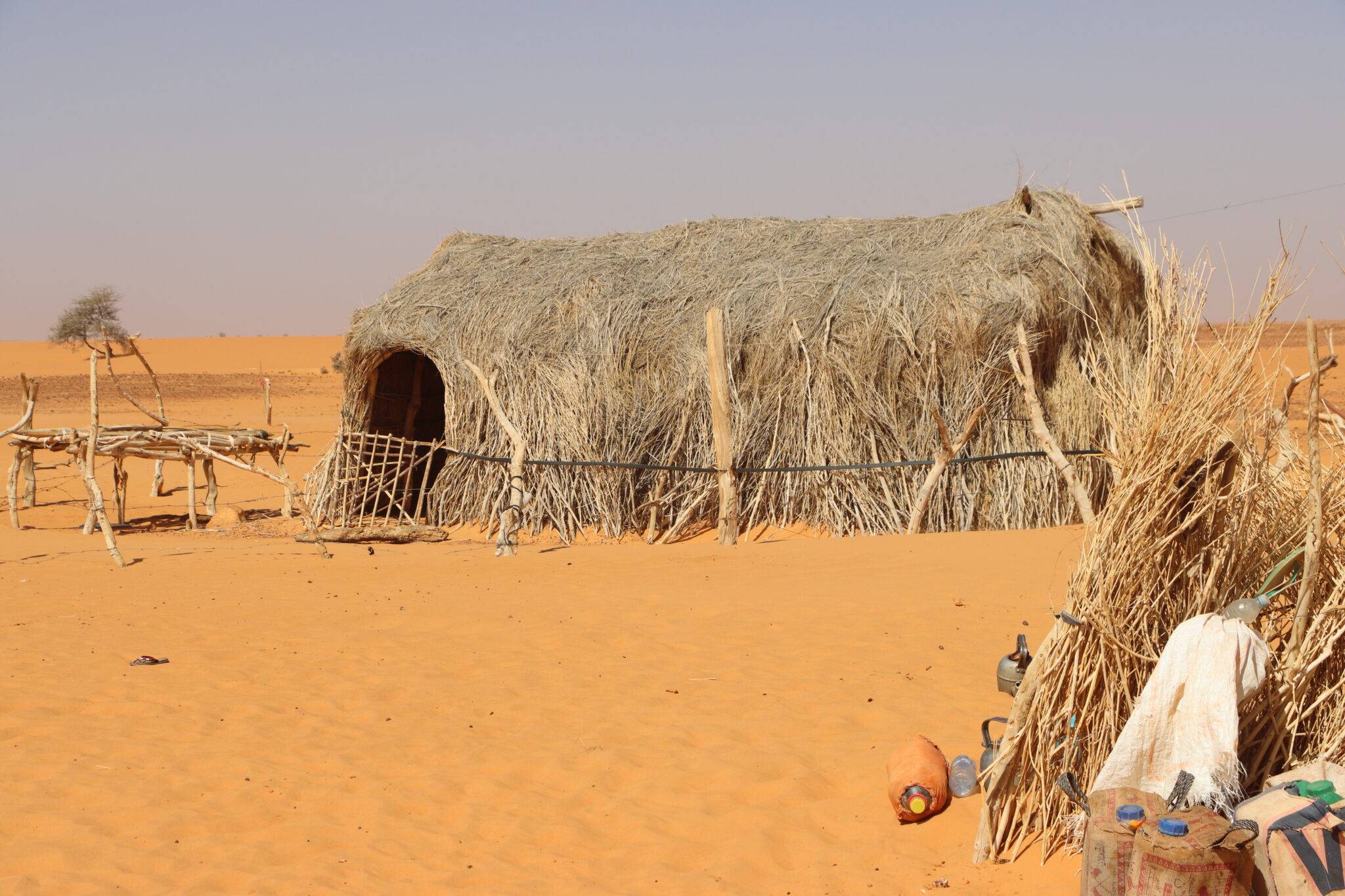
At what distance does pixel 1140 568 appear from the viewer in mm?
3711

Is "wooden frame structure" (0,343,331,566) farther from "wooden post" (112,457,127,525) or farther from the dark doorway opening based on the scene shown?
the dark doorway opening

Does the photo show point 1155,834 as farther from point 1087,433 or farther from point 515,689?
point 1087,433

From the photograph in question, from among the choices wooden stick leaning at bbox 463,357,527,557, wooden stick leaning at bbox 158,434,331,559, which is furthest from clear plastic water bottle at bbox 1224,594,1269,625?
wooden stick leaning at bbox 158,434,331,559

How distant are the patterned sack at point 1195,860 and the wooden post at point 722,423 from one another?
745cm

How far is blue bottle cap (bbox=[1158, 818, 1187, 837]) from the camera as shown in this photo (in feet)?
10.2

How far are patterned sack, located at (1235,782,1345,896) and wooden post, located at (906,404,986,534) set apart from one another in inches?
274

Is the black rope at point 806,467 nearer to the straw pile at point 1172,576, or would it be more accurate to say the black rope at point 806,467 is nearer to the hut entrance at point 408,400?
the hut entrance at point 408,400

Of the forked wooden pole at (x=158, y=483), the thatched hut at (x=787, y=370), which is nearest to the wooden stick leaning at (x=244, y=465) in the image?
the thatched hut at (x=787, y=370)

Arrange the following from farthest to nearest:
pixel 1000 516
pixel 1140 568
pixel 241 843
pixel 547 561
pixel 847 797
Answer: pixel 1000 516
pixel 547 561
pixel 847 797
pixel 241 843
pixel 1140 568

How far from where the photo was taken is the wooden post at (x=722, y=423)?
34.3 ft

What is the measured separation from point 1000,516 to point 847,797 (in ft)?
22.7

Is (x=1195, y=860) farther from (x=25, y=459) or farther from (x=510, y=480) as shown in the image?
(x=25, y=459)

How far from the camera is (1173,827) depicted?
3.11m

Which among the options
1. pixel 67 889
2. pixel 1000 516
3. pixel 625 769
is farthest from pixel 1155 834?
pixel 1000 516
